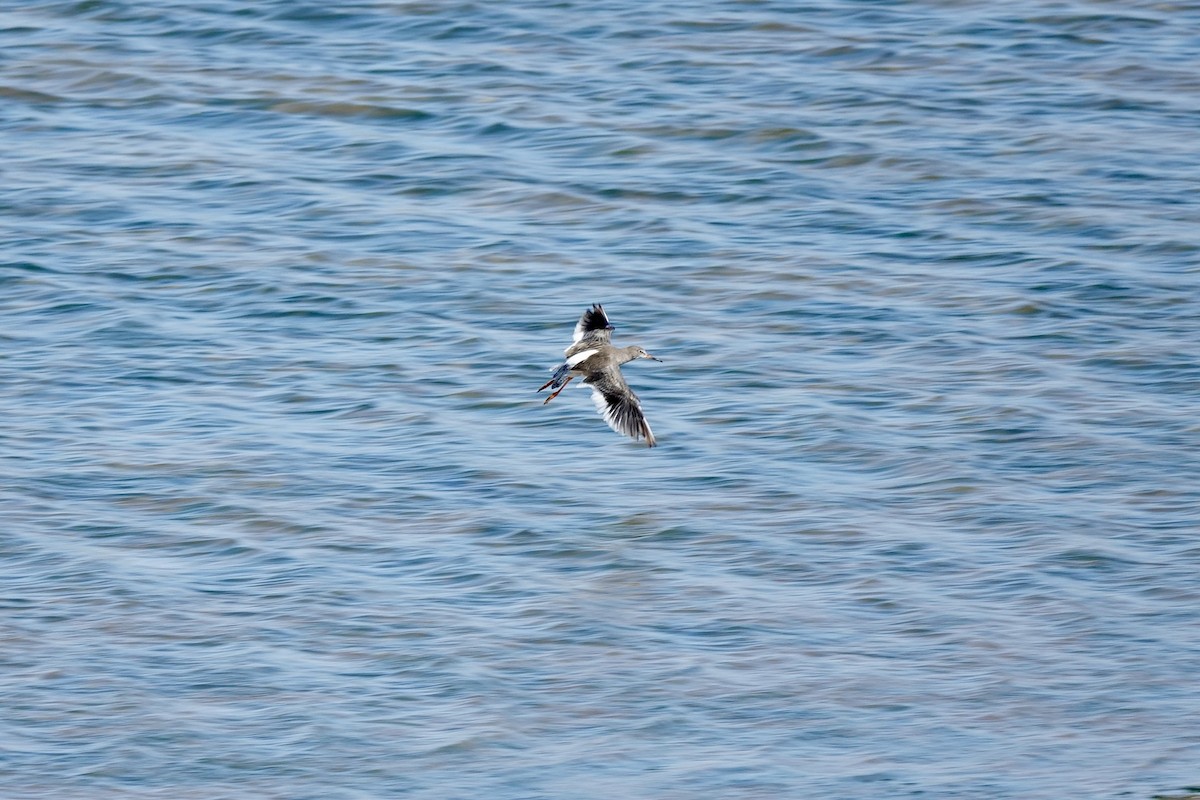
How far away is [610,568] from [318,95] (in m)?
7.50

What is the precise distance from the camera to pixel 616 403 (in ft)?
33.0

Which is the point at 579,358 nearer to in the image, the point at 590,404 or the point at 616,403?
the point at 616,403

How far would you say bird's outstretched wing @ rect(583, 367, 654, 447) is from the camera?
32.6ft

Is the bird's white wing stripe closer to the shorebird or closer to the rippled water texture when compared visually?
the shorebird

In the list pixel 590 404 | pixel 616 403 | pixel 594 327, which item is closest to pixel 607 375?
pixel 616 403

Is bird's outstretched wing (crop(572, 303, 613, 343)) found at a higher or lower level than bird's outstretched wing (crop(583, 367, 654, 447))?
higher

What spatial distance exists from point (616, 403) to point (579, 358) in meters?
0.34

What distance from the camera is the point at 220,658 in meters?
9.35

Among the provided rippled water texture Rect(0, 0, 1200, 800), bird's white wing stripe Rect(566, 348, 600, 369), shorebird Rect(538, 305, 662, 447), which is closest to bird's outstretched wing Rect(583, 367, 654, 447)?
shorebird Rect(538, 305, 662, 447)

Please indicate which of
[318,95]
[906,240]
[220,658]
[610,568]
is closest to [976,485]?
[610,568]

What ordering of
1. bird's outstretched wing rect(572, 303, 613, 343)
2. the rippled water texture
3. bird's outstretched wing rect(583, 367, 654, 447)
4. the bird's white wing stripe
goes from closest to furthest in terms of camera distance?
the rippled water texture < the bird's white wing stripe < bird's outstretched wing rect(583, 367, 654, 447) < bird's outstretched wing rect(572, 303, 613, 343)

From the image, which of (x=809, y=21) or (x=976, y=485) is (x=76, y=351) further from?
(x=809, y=21)

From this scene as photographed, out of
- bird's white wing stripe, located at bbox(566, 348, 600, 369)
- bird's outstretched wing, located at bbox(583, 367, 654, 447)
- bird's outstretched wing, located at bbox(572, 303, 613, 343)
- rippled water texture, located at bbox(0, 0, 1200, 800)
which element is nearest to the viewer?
rippled water texture, located at bbox(0, 0, 1200, 800)

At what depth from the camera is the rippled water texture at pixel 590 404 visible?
8.83 metres
